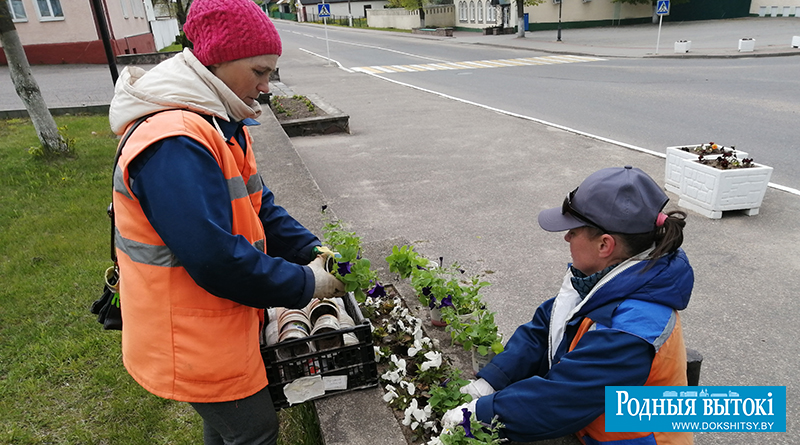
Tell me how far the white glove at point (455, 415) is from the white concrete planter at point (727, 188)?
4647 millimetres

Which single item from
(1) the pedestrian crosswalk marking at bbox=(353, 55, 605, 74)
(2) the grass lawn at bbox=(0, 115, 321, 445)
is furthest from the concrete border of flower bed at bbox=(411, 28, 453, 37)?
(2) the grass lawn at bbox=(0, 115, 321, 445)

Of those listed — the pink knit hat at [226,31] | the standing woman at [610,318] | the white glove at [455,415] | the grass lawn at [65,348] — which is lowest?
the grass lawn at [65,348]

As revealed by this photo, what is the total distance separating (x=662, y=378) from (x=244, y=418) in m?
1.50

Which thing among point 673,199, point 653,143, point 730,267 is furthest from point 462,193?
point 653,143

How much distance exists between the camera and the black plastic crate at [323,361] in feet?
7.50

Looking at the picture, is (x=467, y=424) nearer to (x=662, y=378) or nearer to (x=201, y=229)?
(x=662, y=378)

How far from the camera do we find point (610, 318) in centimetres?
187

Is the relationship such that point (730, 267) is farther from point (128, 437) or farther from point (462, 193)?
point (128, 437)

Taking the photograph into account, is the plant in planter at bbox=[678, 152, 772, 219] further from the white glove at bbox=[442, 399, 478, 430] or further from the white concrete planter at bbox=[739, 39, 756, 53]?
the white concrete planter at bbox=[739, 39, 756, 53]

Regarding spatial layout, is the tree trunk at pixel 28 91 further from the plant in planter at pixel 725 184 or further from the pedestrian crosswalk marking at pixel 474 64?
the pedestrian crosswalk marking at pixel 474 64

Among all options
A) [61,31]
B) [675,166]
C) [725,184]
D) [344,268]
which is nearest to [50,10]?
[61,31]

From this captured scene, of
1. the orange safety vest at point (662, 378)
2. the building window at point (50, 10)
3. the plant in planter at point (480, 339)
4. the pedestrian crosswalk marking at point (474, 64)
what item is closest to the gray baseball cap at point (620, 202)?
the orange safety vest at point (662, 378)

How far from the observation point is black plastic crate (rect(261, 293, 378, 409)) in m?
2.29

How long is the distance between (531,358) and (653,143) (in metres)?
7.60
